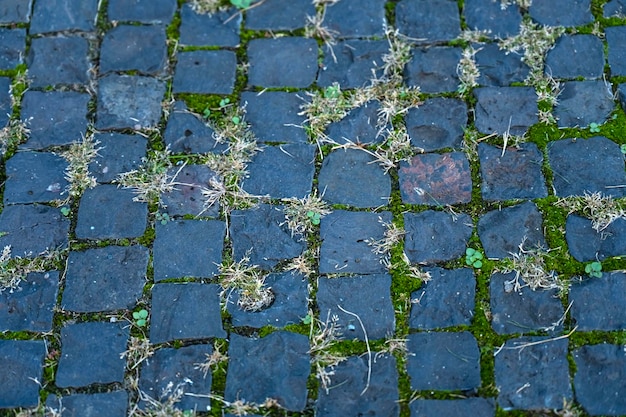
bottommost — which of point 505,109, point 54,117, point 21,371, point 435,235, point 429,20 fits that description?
point 21,371

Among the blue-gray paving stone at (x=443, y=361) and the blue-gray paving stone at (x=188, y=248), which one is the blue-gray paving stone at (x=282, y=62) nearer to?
the blue-gray paving stone at (x=188, y=248)

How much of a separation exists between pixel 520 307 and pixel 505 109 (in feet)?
3.23

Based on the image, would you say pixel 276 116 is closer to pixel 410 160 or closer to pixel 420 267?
pixel 410 160

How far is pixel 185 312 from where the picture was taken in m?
3.03

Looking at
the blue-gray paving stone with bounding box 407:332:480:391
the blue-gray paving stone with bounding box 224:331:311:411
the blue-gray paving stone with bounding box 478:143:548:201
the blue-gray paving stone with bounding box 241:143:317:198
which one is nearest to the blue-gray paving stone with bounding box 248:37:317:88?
the blue-gray paving stone with bounding box 241:143:317:198

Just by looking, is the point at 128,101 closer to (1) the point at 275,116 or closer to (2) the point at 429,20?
(1) the point at 275,116

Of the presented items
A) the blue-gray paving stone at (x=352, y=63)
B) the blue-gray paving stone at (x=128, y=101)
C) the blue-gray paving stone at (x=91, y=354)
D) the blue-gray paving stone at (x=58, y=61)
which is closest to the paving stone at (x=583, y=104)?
the blue-gray paving stone at (x=352, y=63)

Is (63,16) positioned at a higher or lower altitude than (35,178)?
higher

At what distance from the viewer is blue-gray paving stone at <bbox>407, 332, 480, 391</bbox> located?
286 centimetres

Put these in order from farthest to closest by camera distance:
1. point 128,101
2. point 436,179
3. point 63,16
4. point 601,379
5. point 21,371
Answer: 1. point 63,16
2. point 128,101
3. point 436,179
4. point 21,371
5. point 601,379

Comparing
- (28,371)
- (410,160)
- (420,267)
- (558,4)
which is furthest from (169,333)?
(558,4)

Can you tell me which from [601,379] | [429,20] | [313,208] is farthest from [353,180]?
[601,379]

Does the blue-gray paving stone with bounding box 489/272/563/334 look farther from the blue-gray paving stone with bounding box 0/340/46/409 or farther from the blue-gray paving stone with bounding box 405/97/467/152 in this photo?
the blue-gray paving stone with bounding box 0/340/46/409

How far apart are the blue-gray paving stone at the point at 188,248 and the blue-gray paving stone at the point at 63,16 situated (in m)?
1.27
